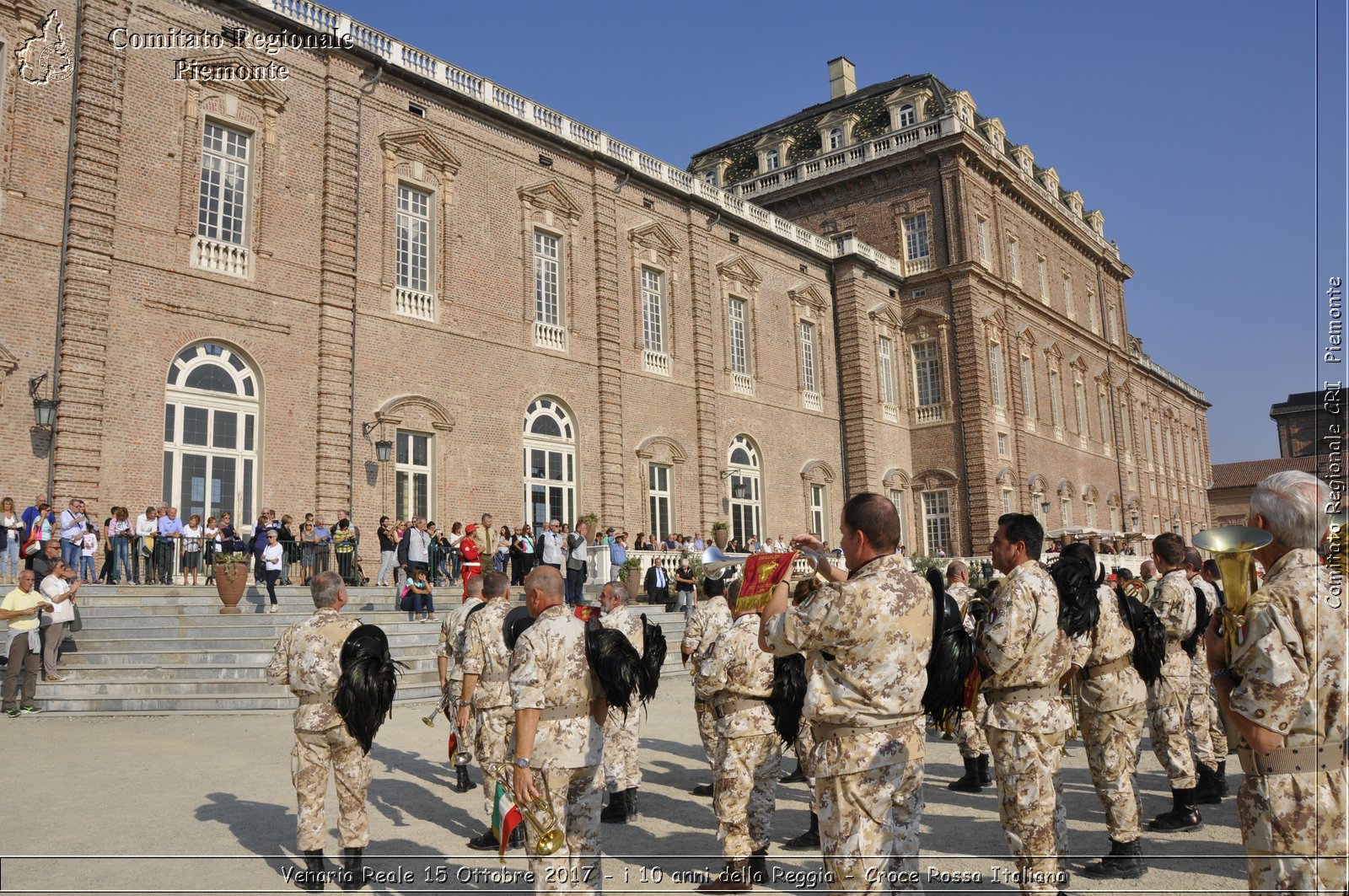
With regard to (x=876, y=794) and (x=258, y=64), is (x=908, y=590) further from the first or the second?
(x=258, y=64)

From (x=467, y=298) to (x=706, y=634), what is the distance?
16915mm

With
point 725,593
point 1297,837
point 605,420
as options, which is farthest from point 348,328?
point 1297,837

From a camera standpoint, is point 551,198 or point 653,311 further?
point 653,311

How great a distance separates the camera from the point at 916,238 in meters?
36.9

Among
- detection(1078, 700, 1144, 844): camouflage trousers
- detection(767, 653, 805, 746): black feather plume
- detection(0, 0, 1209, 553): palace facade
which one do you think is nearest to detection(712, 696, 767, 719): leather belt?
detection(767, 653, 805, 746): black feather plume

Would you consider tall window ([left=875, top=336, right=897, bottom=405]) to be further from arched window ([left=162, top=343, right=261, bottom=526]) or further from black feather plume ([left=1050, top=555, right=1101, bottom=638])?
black feather plume ([left=1050, top=555, right=1101, bottom=638])

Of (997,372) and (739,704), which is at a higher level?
(997,372)

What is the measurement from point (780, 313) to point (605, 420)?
10.2m

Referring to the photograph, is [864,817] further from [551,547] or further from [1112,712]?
[551,547]

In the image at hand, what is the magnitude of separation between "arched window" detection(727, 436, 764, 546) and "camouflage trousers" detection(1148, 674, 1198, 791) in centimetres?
2104

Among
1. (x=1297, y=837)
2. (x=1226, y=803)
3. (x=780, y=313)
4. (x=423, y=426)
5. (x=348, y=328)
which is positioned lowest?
(x=1226, y=803)

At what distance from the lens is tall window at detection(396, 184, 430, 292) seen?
70.6 feet

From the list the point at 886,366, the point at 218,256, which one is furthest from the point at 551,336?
the point at 886,366

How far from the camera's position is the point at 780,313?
1281 inches
